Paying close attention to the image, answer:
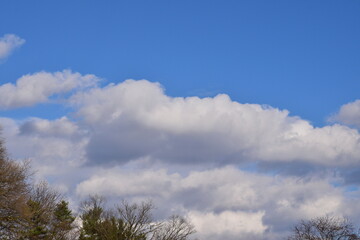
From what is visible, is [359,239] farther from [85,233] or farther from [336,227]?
[85,233]

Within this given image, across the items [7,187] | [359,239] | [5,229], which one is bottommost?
[5,229]

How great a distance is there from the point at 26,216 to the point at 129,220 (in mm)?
42582

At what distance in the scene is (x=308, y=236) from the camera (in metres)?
82.5

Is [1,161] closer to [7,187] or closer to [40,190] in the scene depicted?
[7,187]

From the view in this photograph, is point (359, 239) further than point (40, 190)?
No

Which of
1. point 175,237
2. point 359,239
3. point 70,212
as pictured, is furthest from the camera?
point 175,237

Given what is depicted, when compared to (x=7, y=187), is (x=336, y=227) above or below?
above

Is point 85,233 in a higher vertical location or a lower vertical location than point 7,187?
higher

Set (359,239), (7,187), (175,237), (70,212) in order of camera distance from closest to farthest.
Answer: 1. (7,187)
2. (359,239)
3. (70,212)
4. (175,237)

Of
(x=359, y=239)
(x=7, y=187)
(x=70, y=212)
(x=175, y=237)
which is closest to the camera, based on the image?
(x=7, y=187)

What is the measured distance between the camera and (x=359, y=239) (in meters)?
79.9

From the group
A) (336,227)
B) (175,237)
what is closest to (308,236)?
(336,227)

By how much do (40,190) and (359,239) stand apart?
49.4 metres

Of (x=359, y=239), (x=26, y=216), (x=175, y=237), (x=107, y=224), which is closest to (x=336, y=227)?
(x=359, y=239)
